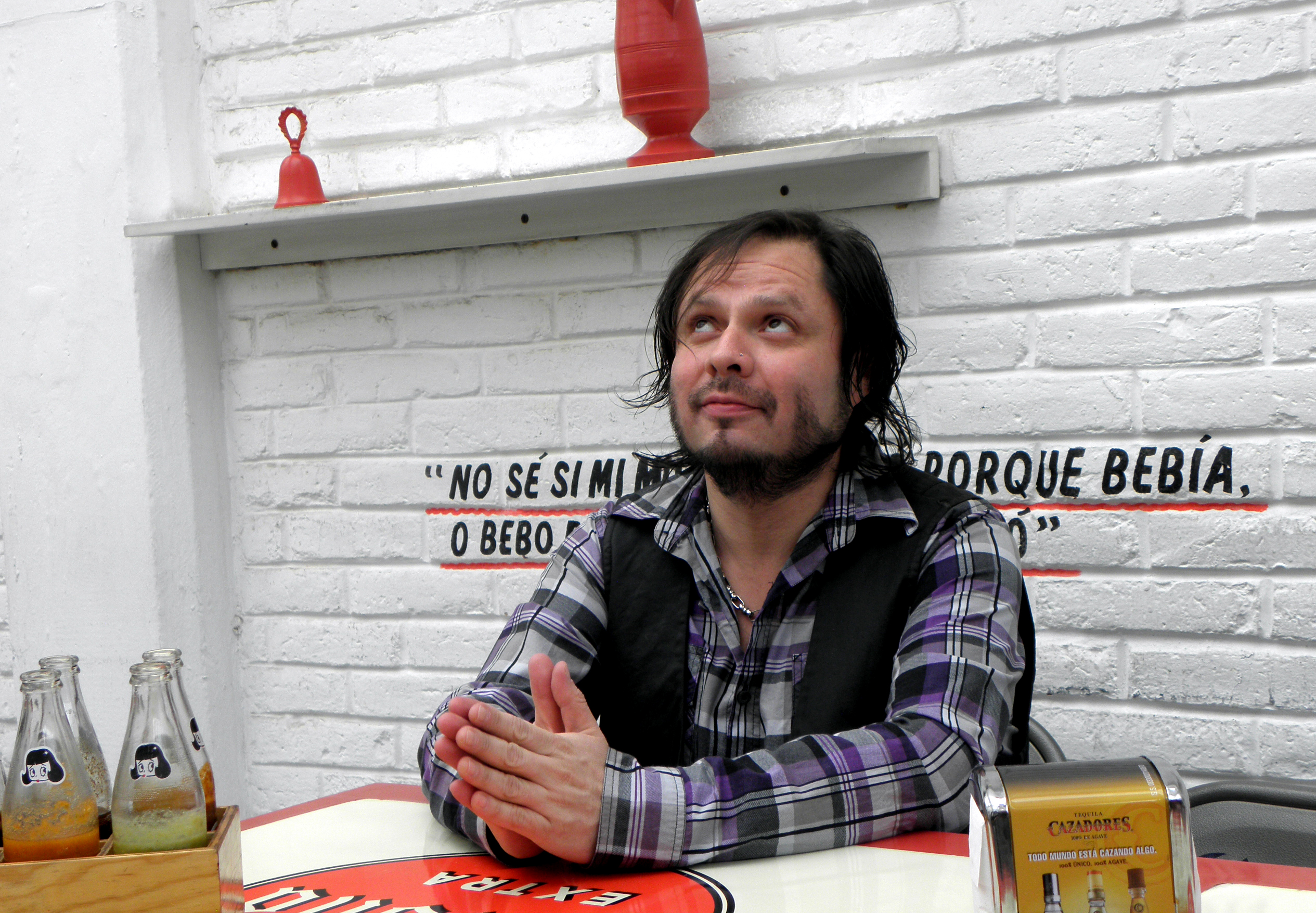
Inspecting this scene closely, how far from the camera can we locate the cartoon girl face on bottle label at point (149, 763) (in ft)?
2.90

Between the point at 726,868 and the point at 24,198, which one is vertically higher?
the point at 24,198

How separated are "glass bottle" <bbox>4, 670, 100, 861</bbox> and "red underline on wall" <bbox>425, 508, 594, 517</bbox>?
54.6 inches

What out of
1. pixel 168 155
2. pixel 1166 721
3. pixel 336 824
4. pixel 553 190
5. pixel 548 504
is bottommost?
pixel 1166 721

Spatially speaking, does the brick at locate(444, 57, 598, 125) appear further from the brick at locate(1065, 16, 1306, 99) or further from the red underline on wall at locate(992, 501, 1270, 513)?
the red underline on wall at locate(992, 501, 1270, 513)

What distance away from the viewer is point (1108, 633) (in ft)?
6.23

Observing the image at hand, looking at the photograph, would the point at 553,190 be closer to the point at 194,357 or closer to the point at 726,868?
the point at 194,357

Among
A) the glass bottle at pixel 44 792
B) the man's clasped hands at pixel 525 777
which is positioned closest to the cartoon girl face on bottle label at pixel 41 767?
the glass bottle at pixel 44 792

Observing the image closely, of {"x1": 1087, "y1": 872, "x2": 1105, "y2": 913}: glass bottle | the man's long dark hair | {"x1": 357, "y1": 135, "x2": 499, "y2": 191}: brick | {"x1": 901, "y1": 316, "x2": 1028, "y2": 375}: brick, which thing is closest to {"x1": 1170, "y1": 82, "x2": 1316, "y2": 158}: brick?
{"x1": 901, "y1": 316, "x2": 1028, "y2": 375}: brick

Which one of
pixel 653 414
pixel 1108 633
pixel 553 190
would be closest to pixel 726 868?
pixel 1108 633

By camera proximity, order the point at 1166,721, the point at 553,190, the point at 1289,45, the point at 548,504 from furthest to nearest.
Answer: the point at 548,504 < the point at 553,190 < the point at 1166,721 < the point at 1289,45

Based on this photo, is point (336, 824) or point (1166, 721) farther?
point (1166, 721)

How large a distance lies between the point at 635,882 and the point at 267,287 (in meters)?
1.83

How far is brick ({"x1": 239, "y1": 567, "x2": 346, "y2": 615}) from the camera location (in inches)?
97.2

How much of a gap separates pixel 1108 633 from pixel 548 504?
1042mm
